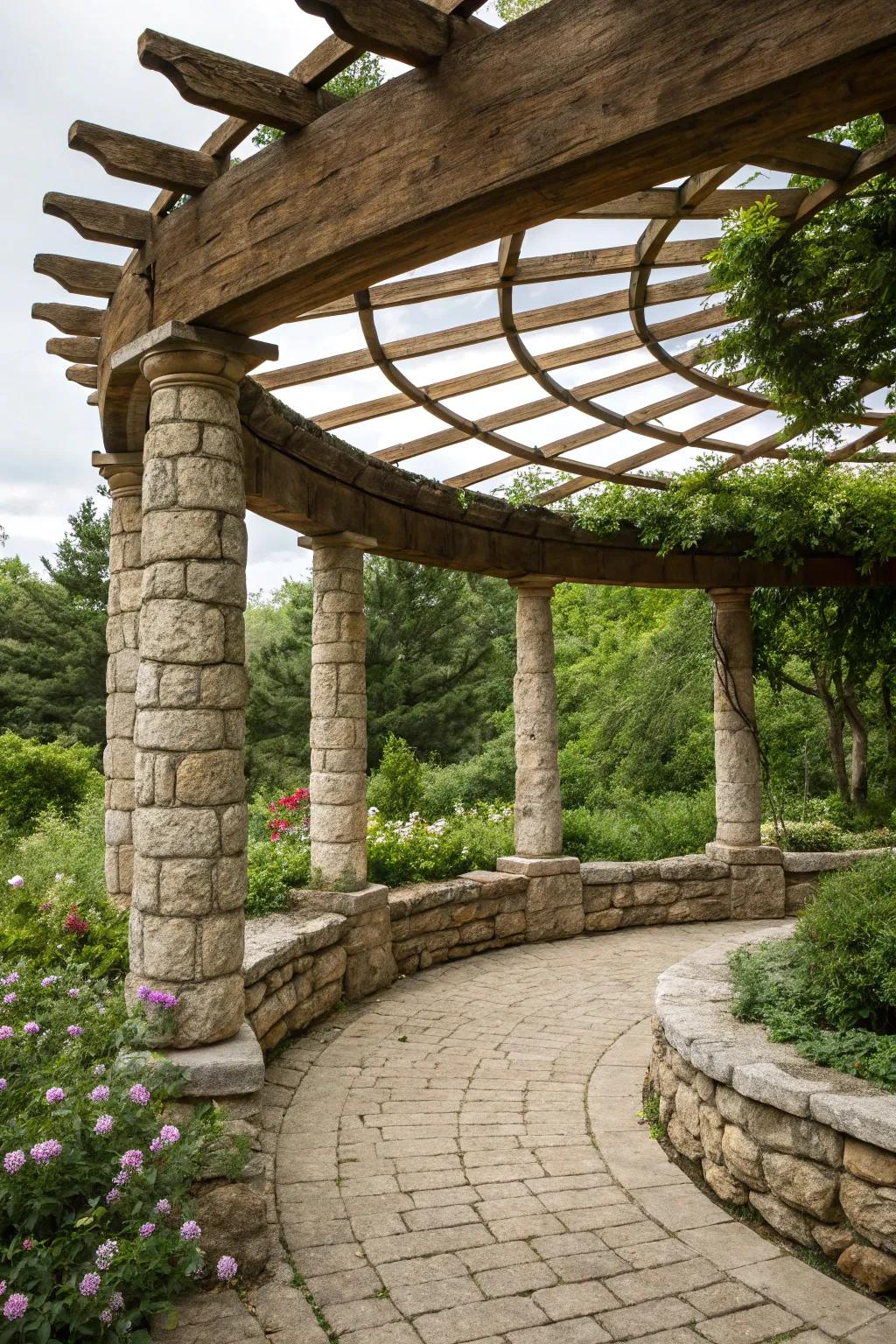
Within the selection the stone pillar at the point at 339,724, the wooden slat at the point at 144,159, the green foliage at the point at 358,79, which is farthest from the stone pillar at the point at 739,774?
the wooden slat at the point at 144,159

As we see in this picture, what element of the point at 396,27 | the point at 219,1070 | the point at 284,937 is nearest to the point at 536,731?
the point at 284,937

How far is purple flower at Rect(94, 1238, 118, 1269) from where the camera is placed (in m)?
2.85

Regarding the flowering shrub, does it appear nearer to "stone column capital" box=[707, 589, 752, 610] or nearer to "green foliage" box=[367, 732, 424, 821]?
"green foliage" box=[367, 732, 424, 821]

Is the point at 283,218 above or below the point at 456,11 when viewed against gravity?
below

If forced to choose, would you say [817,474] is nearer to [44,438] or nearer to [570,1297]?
[570,1297]

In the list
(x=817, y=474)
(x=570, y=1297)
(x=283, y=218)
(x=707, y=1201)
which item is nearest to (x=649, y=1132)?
(x=707, y=1201)

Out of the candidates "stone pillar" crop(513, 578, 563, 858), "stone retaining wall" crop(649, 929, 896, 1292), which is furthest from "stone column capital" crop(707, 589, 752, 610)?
"stone retaining wall" crop(649, 929, 896, 1292)

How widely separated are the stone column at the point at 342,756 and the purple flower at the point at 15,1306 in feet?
16.5

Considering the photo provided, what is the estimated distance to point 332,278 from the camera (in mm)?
4121

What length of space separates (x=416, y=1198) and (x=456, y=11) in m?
5.01

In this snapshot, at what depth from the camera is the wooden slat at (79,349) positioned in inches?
231

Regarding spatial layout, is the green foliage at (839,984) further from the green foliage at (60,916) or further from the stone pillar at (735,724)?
the stone pillar at (735,724)

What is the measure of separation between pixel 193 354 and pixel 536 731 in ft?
21.4

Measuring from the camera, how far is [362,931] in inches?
303
